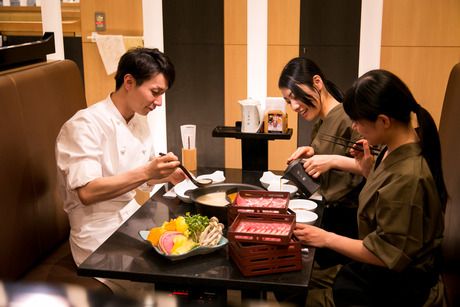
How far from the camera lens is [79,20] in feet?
15.7

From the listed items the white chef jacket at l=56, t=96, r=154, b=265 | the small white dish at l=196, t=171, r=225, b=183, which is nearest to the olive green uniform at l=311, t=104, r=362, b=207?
the small white dish at l=196, t=171, r=225, b=183

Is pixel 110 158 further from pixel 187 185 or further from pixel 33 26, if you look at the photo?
pixel 33 26

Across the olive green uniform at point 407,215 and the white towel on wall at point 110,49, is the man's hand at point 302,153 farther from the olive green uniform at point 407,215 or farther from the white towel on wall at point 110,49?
the white towel on wall at point 110,49

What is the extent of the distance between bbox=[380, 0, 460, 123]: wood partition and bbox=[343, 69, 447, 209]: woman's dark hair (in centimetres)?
256

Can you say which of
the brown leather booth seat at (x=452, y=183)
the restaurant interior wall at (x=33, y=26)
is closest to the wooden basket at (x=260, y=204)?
the brown leather booth seat at (x=452, y=183)

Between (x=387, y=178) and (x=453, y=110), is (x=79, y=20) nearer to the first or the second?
(x=453, y=110)

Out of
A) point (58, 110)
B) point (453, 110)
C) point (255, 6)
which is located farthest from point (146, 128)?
point (255, 6)

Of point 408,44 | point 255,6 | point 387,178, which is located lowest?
point 387,178

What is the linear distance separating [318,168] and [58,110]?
52.2 inches

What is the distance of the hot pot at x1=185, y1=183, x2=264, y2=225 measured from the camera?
7.06 ft

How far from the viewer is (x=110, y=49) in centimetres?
469

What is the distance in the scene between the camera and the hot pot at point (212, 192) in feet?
7.06

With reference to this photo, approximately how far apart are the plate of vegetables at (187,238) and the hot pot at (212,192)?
0.40ft

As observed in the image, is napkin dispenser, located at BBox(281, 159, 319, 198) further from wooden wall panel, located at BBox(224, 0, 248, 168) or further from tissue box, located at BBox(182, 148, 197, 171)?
wooden wall panel, located at BBox(224, 0, 248, 168)
